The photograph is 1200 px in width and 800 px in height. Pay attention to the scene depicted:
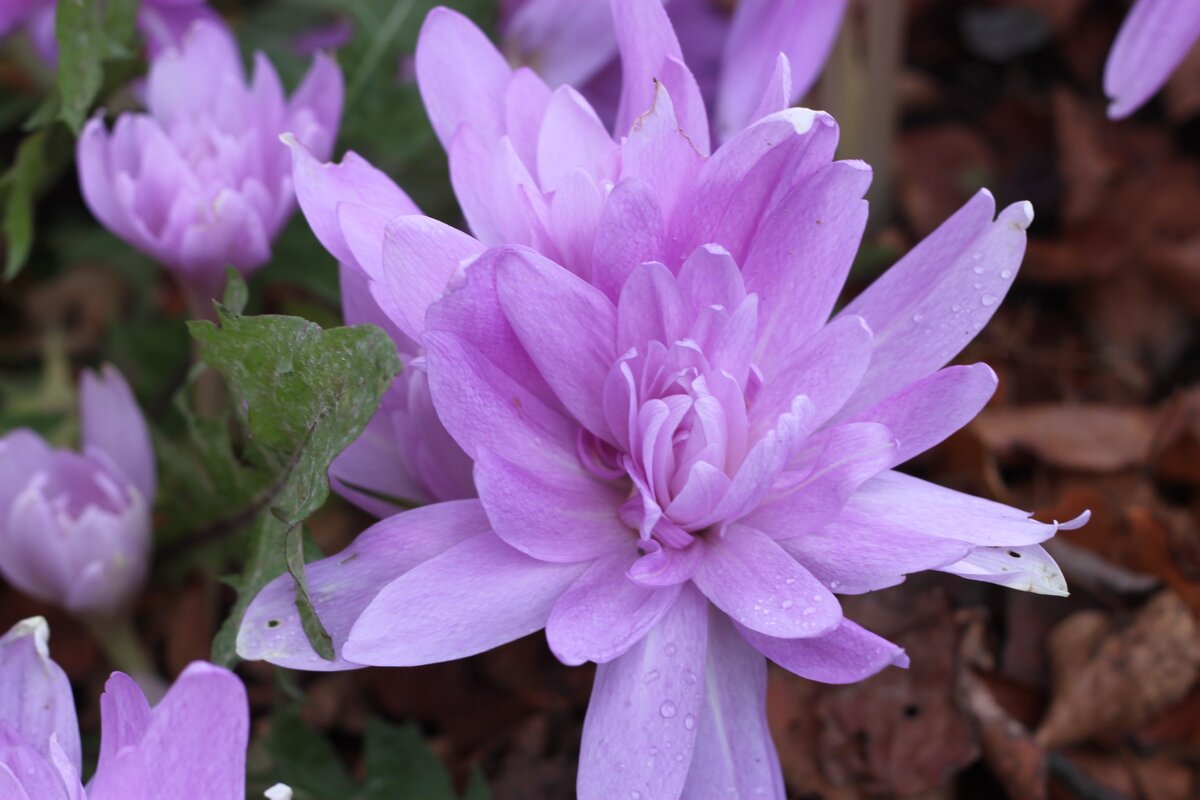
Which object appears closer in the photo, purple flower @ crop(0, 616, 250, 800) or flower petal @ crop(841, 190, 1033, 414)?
purple flower @ crop(0, 616, 250, 800)

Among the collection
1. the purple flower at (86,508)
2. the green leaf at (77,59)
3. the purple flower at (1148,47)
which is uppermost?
the purple flower at (1148,47)

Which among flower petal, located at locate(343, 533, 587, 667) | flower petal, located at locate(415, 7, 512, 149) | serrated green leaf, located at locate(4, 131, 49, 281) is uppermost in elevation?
flower petal, located at locate(415, 7, 512, 149)

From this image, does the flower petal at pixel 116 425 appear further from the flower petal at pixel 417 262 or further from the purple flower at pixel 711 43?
the purple flower at pixel 711 43

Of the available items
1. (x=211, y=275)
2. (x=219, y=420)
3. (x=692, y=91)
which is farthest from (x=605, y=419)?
(x=211, y=275)

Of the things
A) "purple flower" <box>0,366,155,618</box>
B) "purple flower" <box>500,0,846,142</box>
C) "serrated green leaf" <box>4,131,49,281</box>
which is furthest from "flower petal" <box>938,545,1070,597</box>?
"serrated green leaf" <box>4,131,49,281</box>

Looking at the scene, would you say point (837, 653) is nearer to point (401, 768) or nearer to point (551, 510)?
point (551, 510)

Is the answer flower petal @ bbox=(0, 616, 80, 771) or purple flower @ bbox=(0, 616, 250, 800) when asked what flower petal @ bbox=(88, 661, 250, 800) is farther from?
flower petal @ bbox=(0, 616, 80, 771)

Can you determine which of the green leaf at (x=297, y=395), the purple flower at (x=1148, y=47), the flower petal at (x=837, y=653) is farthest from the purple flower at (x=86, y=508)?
the purple flower at (x=1148, y=47)
